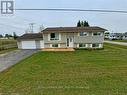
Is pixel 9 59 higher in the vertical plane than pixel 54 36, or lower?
lower

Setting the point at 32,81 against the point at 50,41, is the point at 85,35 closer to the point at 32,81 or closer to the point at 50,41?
the point at 50,41

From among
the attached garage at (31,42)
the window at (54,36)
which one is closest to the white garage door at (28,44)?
the attached garage at (31,42)

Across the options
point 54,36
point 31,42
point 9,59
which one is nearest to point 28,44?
point 31,42

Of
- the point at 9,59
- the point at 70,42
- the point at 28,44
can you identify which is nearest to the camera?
the point at 9,59

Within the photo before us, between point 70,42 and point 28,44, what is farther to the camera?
point 28,44

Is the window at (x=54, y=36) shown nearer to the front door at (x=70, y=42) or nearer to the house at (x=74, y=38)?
the house at (x=74, y=38)

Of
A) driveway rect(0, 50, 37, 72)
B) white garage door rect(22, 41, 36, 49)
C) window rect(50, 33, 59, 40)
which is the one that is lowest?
driveway rect(0, 50, 37, 72)

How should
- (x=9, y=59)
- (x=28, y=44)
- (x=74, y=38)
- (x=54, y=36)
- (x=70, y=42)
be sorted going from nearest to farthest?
1. (x=9, y=59)
2. (x=74, y=38)
3. (x=54, y=36)
4. (x=70, y=42)
5. (x=28, y=44)

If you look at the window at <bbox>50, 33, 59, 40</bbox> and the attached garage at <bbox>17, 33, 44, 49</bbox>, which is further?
the attached garage at <bbox>17, 33, 44, 49</bbox>

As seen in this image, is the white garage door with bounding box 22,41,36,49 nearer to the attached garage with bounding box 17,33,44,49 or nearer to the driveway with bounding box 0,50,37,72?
the attached garage with bounding box 17,33,44,49

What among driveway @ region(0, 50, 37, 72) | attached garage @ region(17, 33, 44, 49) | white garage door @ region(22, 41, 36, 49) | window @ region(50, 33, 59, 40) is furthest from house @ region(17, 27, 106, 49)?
driveway @ region(0, 50, 37, 72)

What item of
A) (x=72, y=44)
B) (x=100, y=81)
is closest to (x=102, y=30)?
(x=72, y=44)

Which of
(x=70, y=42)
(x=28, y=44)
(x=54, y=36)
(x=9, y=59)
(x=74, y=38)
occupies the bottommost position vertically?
(x=9, y=59)

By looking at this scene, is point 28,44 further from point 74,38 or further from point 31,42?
point 74,38
